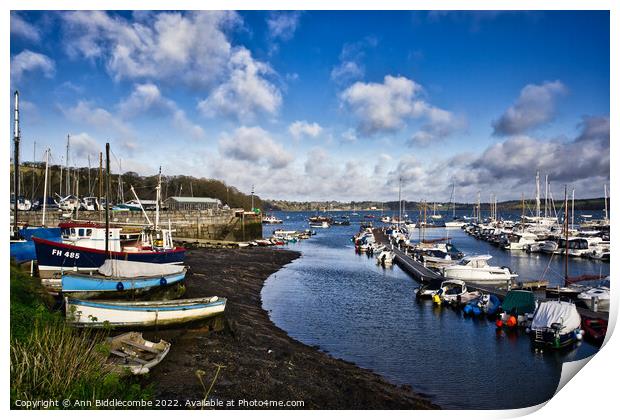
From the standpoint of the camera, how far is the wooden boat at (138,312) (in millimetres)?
10954

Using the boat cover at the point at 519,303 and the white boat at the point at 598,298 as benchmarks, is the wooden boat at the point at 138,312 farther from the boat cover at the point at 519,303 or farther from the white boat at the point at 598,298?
the white boat at the point at 598,298

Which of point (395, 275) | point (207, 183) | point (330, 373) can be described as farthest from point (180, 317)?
point (207, 183)

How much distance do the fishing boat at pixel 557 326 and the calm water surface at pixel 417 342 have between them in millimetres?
364

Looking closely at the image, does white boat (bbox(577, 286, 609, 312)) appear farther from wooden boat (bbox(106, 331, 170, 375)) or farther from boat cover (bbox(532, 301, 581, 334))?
wooden boat (bbox(106, 331, 170, 375))

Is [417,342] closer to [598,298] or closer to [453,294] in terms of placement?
[453,294]

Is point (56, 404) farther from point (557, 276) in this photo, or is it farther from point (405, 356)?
point (557, 276)

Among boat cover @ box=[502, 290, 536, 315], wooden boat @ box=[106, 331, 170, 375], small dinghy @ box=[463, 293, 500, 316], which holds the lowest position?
small dinghy @ box=[463, 293, 500, 316]

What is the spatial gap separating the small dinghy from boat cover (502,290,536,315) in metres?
0.84

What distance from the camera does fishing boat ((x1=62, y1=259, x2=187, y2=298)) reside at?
13558 millimetres

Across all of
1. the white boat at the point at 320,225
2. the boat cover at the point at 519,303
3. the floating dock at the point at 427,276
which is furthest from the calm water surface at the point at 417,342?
the white boat at the point at 320,225

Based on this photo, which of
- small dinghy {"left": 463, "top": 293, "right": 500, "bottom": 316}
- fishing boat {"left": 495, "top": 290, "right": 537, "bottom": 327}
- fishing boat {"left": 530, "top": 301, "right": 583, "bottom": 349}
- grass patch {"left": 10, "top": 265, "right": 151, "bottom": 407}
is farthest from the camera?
small dinghy {"left": 463, "top": 293, "right": 500, "bottom": 316}

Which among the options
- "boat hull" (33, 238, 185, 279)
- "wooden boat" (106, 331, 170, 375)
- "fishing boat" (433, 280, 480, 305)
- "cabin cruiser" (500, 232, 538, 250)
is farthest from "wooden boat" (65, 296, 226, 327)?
"cabin cruiser" (500, 232, 538, 250)

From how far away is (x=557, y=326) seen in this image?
1380 cm
